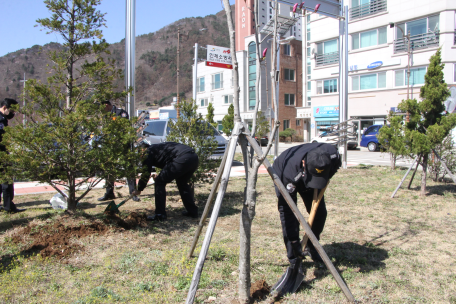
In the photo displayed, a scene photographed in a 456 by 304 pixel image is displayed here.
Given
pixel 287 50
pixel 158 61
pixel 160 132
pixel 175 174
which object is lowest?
pixel 175 174

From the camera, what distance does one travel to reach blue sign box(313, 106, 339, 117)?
30.7 metres

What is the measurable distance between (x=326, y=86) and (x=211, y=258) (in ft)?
100

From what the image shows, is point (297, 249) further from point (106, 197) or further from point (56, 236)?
point (106, 197)

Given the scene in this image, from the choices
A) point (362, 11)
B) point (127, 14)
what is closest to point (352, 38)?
point (362, 11)

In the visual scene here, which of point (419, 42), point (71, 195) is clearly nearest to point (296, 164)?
point (71, 195)

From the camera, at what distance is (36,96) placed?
4039 mm

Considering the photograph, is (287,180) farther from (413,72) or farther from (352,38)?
(352,38)

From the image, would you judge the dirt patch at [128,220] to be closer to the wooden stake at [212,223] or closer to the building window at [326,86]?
the wooden stake at [212,223]

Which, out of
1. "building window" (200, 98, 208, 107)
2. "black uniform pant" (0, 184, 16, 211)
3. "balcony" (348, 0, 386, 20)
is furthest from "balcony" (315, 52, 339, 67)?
"black uniform pant" (0, 184, 16, 211)

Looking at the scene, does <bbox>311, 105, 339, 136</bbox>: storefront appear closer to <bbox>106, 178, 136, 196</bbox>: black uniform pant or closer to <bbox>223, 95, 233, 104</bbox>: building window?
<bbox>223, 95, 233, 104</bbox>: building window

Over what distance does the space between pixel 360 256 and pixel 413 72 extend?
2565 cm

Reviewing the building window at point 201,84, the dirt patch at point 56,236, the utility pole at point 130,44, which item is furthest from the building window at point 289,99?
the dirt patch at point 56,236

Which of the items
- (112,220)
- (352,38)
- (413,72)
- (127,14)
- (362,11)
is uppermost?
(362,11)

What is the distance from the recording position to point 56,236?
396 centimetres
